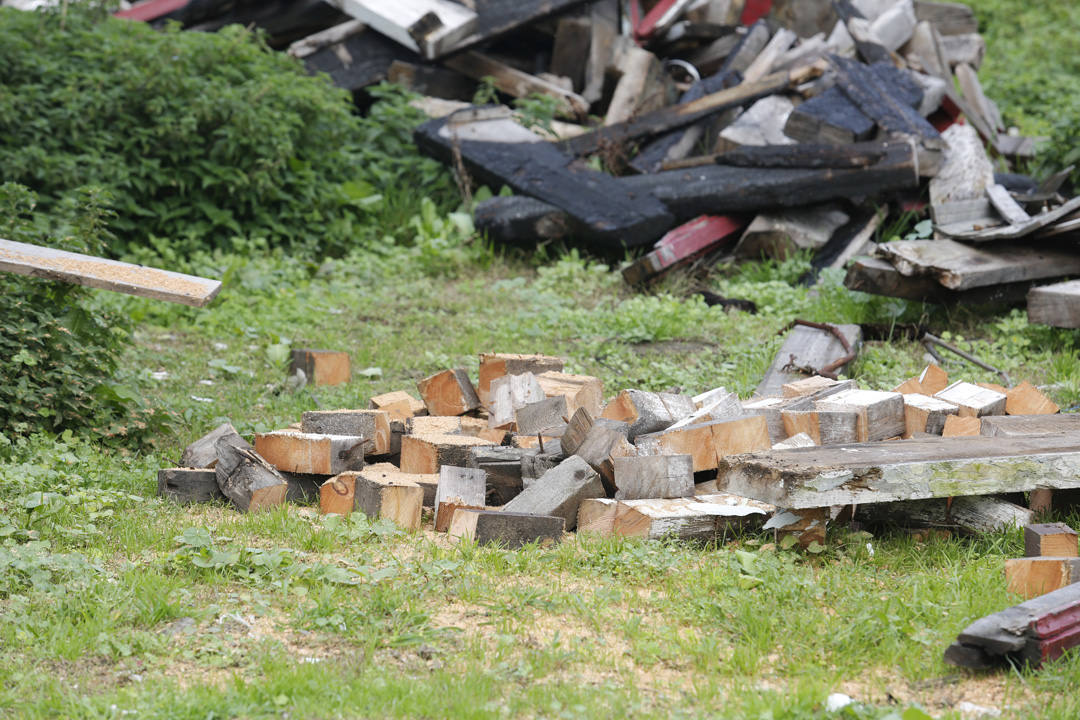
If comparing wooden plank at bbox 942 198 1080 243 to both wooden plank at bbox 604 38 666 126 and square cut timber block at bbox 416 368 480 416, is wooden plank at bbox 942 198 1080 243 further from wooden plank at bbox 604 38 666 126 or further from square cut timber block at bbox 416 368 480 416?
wooden plank at bbox 604 38 666 126

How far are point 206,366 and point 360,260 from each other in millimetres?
2382

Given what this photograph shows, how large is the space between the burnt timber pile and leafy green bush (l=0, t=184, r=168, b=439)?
3.85 meters

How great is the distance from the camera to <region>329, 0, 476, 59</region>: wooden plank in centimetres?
1002

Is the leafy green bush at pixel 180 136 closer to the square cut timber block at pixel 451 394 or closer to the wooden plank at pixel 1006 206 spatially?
the square cut timber block at pixel 451 394

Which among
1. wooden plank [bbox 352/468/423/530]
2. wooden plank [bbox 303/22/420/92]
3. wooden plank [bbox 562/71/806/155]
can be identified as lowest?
wooden plank [bbox 352/468/423/530]

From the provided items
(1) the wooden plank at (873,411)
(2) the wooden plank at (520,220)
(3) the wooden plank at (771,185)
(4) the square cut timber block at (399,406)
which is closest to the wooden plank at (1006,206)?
(3) the wooden plank at (771,185)

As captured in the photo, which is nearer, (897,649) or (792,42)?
(897,649)

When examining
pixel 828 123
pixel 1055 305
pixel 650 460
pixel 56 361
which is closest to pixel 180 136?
pixel 56 361

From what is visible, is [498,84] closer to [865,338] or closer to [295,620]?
[865,338]

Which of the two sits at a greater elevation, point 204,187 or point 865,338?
point 204,187

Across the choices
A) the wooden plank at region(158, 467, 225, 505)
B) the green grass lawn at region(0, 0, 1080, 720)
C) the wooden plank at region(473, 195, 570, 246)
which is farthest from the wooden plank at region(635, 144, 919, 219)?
the wooden plank at region(158, 467, 225, 505)

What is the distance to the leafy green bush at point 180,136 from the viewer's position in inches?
320

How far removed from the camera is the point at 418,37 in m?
10.1

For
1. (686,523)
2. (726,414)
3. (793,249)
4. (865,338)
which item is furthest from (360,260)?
(686,523)
